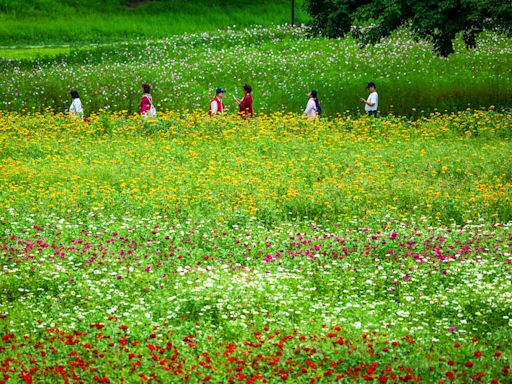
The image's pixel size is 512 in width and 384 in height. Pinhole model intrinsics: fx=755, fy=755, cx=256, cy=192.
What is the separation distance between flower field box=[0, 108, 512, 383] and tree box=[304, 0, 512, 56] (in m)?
4.81

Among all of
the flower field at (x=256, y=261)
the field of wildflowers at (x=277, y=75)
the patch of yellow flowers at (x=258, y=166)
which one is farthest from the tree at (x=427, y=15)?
the flower field at (x=256, y=261)

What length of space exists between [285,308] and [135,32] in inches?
1474

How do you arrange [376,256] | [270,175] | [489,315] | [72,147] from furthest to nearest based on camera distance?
[72,147]
[270,175]
[376,256]
[489,315]

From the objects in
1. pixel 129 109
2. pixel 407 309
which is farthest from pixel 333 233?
pixel 129 109

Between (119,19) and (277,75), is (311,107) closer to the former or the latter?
(277,75)

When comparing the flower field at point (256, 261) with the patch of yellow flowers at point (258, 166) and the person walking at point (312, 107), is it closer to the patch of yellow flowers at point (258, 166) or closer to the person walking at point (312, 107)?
the patch of yellow flowers at point (258, 166)

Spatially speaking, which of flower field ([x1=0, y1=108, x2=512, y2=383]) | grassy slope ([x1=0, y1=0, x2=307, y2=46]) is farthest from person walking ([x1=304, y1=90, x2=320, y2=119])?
grassy slope ([x1=0, y1=0, x2=307, y2=46])

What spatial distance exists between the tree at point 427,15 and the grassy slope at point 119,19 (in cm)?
1979

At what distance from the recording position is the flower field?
23.0 feet

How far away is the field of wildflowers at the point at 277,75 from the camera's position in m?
25.5

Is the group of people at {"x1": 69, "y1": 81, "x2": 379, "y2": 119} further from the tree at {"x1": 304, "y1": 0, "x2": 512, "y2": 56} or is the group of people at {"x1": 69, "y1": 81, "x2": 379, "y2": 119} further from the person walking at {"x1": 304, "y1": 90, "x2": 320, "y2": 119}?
the tree at {"x1": 304, "y1": 0, "x2": 512, "y2": 56}

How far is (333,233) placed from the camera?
11461 millimetres

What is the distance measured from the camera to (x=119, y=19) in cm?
4581

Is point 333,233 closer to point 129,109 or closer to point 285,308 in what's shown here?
point 285,308
